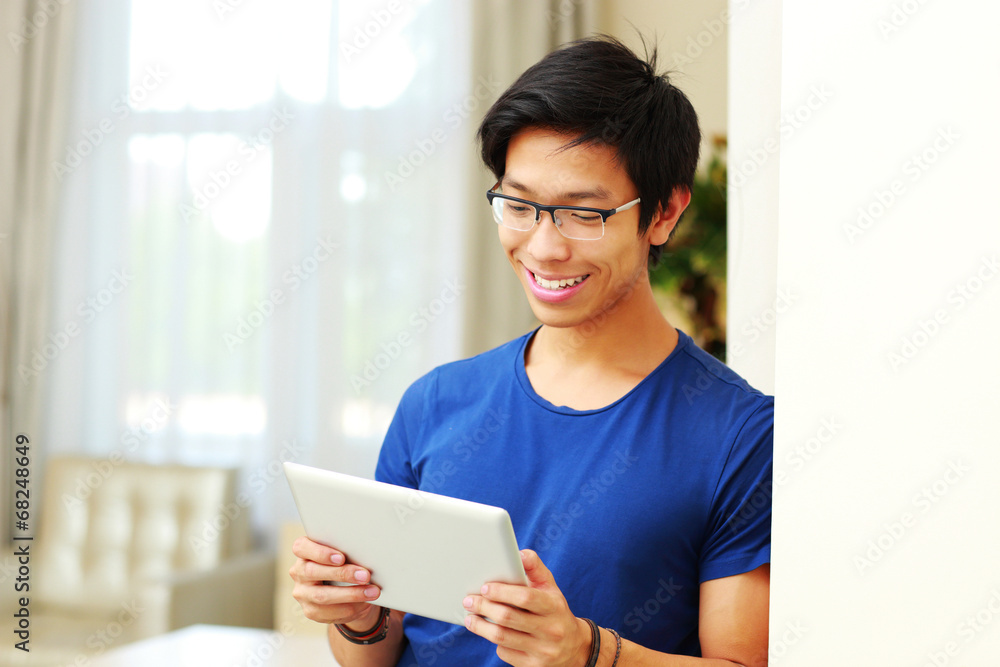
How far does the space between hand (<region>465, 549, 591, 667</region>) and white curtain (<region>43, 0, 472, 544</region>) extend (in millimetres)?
2247

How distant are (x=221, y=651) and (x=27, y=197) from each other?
7.44 ft

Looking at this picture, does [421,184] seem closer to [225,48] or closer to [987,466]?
[225,48]

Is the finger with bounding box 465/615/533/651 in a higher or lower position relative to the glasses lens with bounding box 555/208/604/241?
lower

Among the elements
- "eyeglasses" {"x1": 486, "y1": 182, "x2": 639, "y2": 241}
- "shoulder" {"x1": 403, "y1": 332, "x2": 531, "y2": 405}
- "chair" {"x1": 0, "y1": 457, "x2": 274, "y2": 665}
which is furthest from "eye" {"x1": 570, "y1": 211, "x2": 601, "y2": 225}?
"chair" {"x1": 0, "y1": 457, "x2": 274, "y2": 665}

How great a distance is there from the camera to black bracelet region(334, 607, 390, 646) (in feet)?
3.65

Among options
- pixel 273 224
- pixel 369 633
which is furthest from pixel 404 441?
pixel 273 224

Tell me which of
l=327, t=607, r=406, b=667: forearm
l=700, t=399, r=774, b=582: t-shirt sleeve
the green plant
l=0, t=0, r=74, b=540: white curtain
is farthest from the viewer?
l=0, t=0, r=74, b=540: white curtain

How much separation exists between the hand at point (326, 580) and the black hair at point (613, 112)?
53 centimetres

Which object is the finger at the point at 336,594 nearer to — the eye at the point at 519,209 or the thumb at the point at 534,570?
the thumb at the point at 534,570

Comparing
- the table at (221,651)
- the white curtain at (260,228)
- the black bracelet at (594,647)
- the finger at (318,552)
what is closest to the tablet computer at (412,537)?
the finger at (318,552)

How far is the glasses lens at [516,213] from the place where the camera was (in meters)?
1.00

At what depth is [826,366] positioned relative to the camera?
0.66 m

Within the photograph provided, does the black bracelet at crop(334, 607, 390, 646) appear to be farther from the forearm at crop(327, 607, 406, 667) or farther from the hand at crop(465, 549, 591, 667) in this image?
the hand at crop(465, 549, 591, 667)

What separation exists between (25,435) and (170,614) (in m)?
1.30
